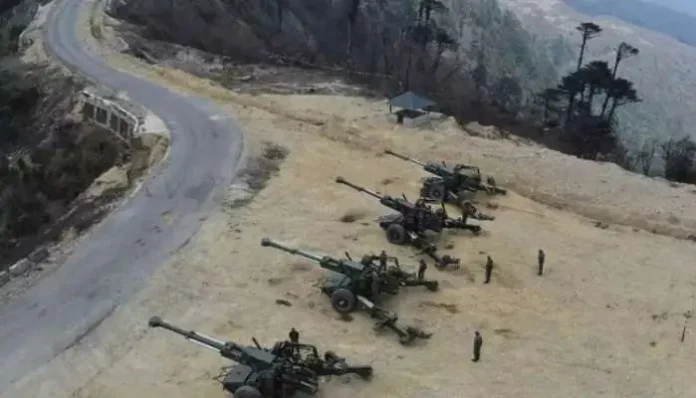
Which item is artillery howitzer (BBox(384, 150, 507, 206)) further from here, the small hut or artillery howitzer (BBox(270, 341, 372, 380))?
artillery howitzer (BBox(270, 341, 372, 380))

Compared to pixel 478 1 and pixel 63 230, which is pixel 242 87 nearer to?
pixel 63 230

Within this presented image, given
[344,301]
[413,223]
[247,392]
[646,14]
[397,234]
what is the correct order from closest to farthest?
1. [247,392]
2. [344,301]
3. [397,234]
4. [413,223]
5. [646,14]

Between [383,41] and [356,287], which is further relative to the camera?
[383,41]

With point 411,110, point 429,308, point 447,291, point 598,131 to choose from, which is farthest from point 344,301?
point 598,131

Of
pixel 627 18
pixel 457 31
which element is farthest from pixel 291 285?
pixel 627 18

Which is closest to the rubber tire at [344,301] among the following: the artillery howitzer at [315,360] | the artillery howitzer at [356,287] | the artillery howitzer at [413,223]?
the artillery howitzer at [356,287]

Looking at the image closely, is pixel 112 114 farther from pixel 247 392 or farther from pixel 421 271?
pixel 247 392

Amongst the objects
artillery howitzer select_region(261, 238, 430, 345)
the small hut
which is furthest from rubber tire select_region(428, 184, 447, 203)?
the small hut
